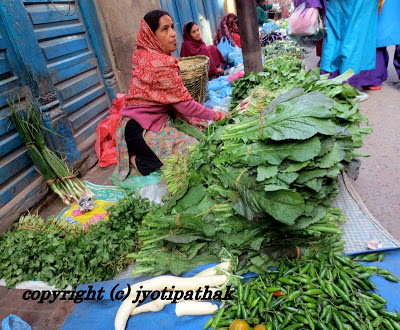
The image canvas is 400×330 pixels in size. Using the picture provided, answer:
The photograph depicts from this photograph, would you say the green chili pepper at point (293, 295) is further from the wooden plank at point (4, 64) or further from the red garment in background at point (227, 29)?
the red garment in background at point (227, 29)

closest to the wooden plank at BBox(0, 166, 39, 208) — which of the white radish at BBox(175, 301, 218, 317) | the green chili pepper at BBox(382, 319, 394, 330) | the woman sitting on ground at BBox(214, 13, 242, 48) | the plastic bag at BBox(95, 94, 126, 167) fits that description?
the plastic bag at BBox(95, 94, 126, 167)

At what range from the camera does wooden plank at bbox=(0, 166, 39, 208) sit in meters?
2.92

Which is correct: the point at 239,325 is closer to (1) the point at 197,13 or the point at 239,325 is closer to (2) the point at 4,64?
(2) the point at 4,64

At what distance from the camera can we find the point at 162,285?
1.81 metres

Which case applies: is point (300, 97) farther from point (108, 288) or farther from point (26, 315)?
point (26, 315)

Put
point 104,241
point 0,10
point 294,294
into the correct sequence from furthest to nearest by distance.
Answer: point 0,10 → point 104,241 → point 294,294

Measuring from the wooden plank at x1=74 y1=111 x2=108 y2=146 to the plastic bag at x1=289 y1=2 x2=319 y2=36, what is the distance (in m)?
3.11

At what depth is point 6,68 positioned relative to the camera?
307 cm

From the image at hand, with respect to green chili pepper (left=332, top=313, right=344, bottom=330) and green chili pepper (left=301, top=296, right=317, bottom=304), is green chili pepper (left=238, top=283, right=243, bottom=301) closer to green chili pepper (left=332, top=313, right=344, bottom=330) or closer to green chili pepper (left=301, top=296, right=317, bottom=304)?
green chili pepper (left=301, top=296, right=317, bottom=304)

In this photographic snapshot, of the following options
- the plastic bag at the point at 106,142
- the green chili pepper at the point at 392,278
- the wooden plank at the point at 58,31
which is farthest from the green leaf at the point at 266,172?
the wooden plank at the point at 58,31

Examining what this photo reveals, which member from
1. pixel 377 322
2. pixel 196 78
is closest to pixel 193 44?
pixel 196 78

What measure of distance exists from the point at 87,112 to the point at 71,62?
2.36 ft

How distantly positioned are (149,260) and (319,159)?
1.32 metres

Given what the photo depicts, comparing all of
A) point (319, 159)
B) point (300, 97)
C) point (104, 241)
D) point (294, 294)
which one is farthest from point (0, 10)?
point (294, 294)
